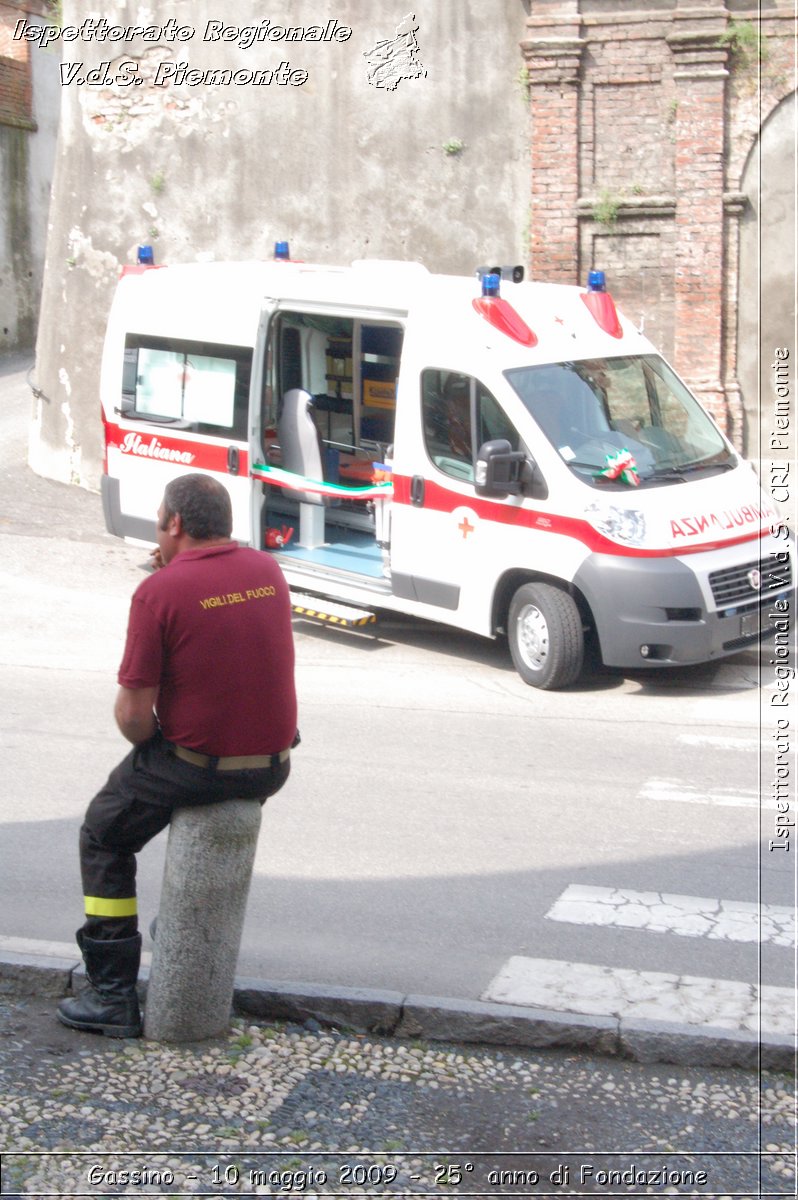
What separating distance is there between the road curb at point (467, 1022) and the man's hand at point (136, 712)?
1.02 metres

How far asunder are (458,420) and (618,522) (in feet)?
5.09

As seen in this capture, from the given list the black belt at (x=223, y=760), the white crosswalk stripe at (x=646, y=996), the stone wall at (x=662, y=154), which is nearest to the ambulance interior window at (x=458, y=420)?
the white crosswalk stripe at (x=646, y=996)

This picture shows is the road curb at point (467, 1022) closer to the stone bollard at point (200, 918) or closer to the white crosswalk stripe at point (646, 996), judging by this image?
the white crosswalk stripe at point (646, 996)

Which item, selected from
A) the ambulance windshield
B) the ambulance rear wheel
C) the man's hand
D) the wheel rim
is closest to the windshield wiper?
the ambulance windshield

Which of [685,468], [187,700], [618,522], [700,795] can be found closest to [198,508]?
[187,700]

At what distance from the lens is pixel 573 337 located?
34.1 feet

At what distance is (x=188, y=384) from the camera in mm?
12031

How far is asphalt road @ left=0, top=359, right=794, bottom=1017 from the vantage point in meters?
5.73

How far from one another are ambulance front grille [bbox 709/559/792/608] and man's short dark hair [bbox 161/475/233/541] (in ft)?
17.9

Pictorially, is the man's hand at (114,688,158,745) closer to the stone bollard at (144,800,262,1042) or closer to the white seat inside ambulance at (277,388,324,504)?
the stone bollard at (144,800,262,1042)

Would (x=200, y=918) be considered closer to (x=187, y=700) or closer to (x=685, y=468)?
(x=187, y=700)

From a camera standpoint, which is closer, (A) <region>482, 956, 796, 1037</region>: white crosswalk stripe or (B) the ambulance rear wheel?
(A) <region>482, 956, 796, 1037</region>: white crosswalk stripe

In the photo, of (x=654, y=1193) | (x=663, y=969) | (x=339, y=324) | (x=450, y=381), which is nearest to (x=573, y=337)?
(x=450, y=381)

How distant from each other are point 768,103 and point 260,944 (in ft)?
39.3
